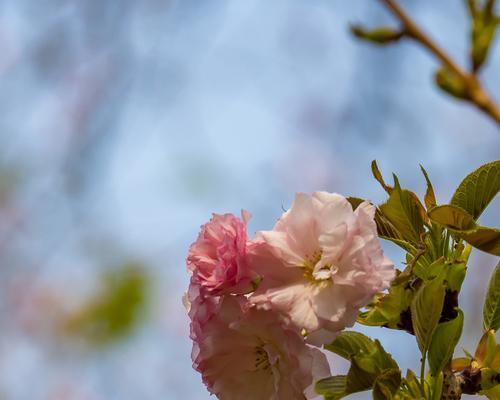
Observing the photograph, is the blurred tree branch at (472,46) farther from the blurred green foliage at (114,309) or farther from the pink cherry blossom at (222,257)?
the blurred green foliage at (114,309)

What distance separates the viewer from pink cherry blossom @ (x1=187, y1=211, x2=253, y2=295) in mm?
759

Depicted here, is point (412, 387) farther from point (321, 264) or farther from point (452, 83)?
point (452, 83)

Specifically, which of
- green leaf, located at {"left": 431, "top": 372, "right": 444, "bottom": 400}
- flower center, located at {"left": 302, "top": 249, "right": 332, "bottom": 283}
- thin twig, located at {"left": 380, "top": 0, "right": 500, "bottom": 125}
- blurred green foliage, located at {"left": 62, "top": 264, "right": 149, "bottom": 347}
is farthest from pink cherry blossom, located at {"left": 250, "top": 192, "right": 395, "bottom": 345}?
blurred green foliage, located at {"left": 62, "top": 264, "right": 149, "bottom": 347}

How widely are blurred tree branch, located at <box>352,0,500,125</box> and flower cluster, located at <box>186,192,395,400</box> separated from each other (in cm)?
41

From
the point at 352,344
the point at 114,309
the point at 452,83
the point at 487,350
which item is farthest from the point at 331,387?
the point at 114,309

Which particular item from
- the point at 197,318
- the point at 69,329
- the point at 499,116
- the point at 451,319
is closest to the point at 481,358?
the point at 451,319

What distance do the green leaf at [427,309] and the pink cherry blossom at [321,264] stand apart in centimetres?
4

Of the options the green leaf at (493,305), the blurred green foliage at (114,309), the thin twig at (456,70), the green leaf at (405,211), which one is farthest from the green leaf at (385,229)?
the blurred green foliage at (114,309)

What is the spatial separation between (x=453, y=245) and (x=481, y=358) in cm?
11

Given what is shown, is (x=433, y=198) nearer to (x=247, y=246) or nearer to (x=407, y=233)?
(x=407, y=233)

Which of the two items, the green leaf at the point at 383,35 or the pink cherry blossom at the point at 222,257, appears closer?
the pink cherry blossom at the point at 222,257

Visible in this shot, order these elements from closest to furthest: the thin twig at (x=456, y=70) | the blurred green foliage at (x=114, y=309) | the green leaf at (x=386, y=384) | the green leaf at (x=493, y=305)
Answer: the green leaf at (x=386, y=384) < the green leaf at (x=493, y=305) < the thin twig at (x=456, y=70) < the blurred green foliage at (x=114, y=309)

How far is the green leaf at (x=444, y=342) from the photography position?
2.47 feet

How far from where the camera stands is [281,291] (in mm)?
752
